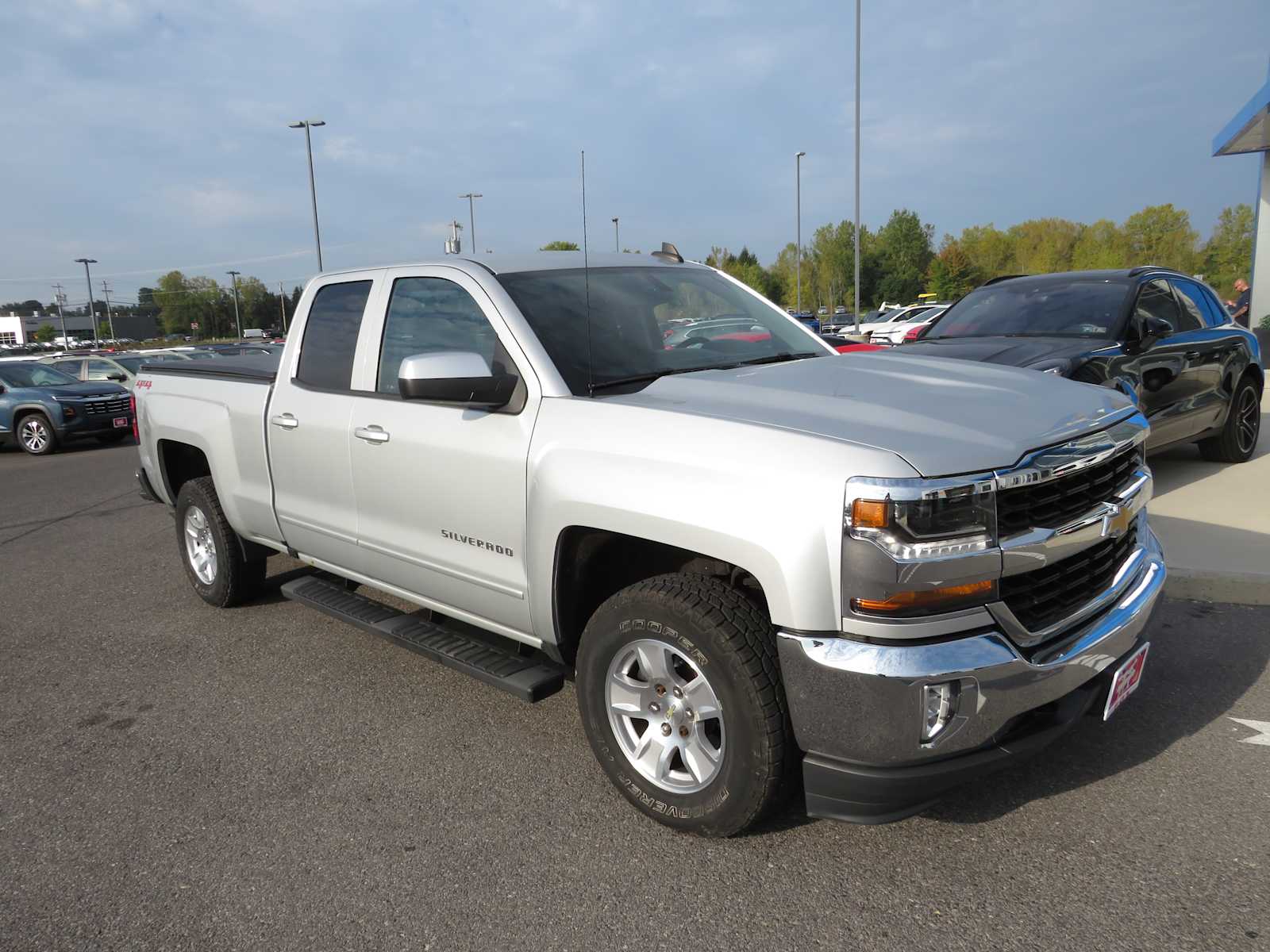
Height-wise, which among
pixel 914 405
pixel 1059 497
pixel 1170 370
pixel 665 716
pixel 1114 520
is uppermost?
pixel 914 405

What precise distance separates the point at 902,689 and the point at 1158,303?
6083 mm

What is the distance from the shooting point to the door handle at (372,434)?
3792 millimetres

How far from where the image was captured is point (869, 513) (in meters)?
2.35

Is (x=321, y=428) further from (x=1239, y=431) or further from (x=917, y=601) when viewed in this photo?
(x=1239, y=431)

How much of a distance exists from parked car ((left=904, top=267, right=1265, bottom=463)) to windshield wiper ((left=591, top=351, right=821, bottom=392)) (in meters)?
2.76

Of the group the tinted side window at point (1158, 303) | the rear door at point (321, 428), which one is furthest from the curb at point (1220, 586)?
the rear door at point (321, 428)

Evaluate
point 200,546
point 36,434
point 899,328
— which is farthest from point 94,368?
point 899,328

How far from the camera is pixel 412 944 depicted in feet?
8.13

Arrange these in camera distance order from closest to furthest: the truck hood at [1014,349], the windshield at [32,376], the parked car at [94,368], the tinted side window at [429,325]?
the tinted side window at [429,325]
the truck hood at [1014,349]
the windshield at [32,376]
the parked car at [94,368]

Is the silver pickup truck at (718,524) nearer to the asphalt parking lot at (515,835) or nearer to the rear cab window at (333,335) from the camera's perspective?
the rear cab window at (333,335)

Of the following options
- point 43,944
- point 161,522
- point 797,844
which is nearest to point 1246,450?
point 797,844

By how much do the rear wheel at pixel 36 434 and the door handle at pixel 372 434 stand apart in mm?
13778

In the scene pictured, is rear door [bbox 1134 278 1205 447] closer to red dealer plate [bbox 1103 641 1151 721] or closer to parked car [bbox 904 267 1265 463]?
parked car [bbox 904 267 1265 463]

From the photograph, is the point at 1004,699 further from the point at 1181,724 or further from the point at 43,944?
the point at 43,944
